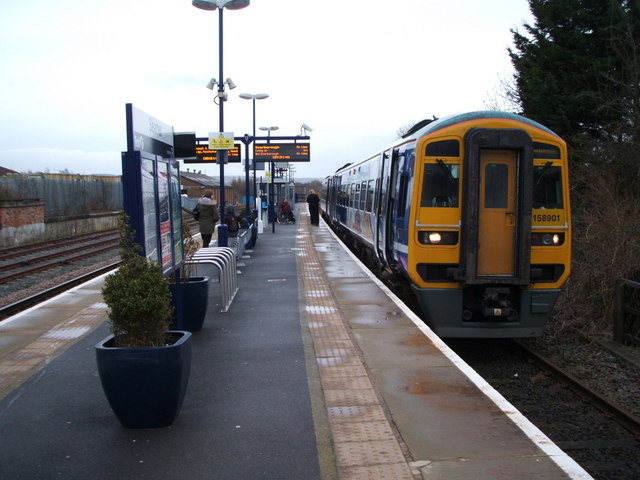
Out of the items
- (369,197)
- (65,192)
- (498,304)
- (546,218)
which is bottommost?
(498,304)

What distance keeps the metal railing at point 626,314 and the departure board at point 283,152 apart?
15496 mm

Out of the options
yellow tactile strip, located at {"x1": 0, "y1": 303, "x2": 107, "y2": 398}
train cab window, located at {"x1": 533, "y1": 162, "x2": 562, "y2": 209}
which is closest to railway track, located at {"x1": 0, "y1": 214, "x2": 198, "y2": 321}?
→ yellow tactile strip, located at {"x1": 0, "y1": 303, "x2": 107, "y2": 398}

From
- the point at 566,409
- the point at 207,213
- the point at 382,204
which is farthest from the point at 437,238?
the point at 207,213

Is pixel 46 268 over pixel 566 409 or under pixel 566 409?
over

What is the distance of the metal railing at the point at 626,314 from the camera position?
9414 mm

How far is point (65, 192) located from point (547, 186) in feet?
95.1

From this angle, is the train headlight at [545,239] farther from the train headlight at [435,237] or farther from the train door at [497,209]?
the train headlight at [435,237]

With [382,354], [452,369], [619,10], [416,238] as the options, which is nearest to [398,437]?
[452,369]

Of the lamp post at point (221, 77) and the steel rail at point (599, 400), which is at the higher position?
the lamp post at point (221, 77)

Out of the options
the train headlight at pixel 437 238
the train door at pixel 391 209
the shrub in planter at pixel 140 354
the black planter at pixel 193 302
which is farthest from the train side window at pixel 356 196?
the shrub in planter at pixel 140 354

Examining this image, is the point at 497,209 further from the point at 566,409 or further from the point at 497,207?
the point at 566,409

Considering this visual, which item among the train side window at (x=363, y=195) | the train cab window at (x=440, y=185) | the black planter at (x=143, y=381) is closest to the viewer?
the black planter at (x=143, y=381)

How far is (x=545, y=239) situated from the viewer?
8383 mm

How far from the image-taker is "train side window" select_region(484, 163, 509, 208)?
832cm
